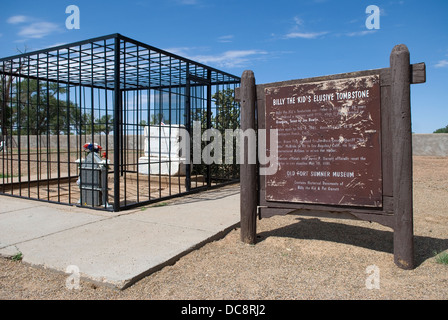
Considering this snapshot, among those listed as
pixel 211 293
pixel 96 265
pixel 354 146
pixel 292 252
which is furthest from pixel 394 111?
pixel 96 265

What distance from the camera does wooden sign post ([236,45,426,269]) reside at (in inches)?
145

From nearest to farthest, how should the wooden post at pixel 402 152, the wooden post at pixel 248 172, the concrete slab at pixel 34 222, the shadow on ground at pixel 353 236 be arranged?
1. the wooden post at pixel 402 152
2. the shadow on ground at pixel 353 236
3. the wooden post at pixel 248 172
4. the concrete slab at pixel 34 222

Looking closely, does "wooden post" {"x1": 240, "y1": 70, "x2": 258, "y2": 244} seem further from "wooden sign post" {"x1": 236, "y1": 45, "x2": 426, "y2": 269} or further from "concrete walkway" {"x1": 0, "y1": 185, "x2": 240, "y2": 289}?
"concrete walkway" {"x1": 0, "y1": 185, "x2": 240, "y2": 289}

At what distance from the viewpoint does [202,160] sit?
32.4 feet

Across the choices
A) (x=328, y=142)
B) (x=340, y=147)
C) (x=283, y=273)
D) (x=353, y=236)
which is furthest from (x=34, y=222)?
(x=353, y=236)

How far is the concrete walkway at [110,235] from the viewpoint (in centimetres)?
368

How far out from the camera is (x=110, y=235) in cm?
477

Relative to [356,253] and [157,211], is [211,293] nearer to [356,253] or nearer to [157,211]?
[356,253]

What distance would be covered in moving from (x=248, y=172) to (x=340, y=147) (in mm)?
1203

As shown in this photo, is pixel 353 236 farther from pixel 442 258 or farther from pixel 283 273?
pixel 283 273

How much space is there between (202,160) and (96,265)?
638cm

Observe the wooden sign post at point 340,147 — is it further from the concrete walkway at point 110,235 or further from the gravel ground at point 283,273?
the concrete walkway at point 110,235

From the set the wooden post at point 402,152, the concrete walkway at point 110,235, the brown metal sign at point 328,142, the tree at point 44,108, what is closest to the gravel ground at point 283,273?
the concrete walkway at point 110,235

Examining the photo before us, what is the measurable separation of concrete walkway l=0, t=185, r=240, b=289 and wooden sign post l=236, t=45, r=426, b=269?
1.08 meters
